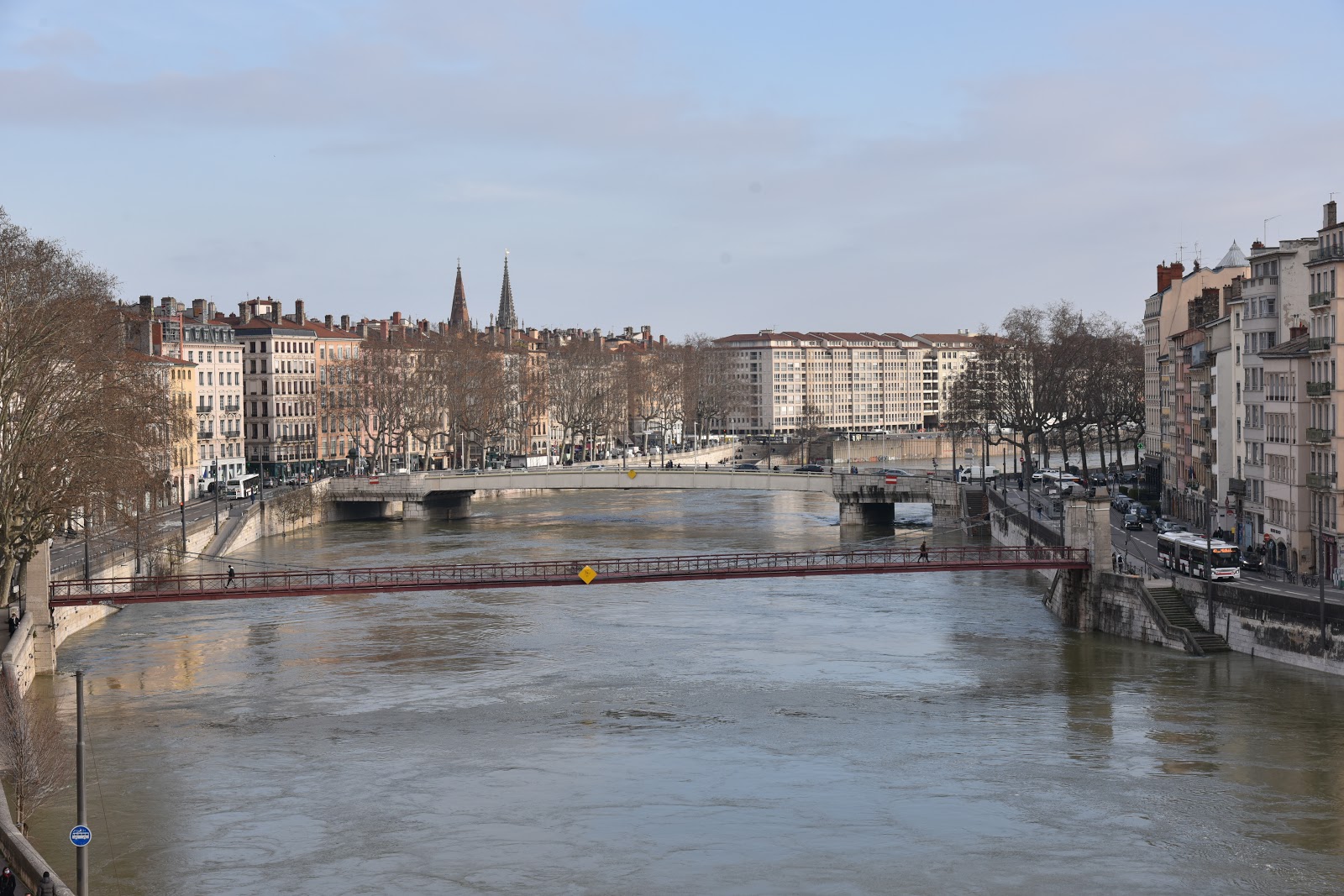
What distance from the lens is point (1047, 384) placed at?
93.1 metres

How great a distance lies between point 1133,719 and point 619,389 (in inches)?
4235

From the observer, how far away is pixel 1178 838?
2773 cm

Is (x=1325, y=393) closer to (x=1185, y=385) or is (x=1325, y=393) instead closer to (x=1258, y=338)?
(x=1258, y=338)

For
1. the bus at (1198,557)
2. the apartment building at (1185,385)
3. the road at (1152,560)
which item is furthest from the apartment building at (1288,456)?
the apartment building at (1185,385)

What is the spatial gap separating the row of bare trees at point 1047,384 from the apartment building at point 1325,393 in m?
39.4

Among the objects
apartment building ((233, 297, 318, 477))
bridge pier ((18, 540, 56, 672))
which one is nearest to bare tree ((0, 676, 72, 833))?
bridge pier ((18, 540, 56, 672))

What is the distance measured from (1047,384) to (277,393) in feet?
157

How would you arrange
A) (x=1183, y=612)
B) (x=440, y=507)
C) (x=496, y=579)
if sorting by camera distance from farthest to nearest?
(x=440, y=507) < (x=496, y=579) < (x=1183, y=612)

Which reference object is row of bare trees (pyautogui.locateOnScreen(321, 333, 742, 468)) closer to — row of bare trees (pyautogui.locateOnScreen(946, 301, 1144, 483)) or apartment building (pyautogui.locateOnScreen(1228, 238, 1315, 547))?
row of bare trees (pyautogui.locateOnScreen(946, 301, 1144, 483))

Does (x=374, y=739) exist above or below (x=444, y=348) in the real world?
below

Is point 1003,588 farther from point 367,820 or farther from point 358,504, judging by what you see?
point 358,504

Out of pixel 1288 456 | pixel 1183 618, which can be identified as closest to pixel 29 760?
pixel 1183 618

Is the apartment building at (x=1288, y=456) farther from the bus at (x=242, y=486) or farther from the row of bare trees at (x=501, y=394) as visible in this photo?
the row of bare trees at (x=501, y=394)

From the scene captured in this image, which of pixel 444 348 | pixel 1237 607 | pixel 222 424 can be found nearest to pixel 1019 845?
pixel 1237 607
